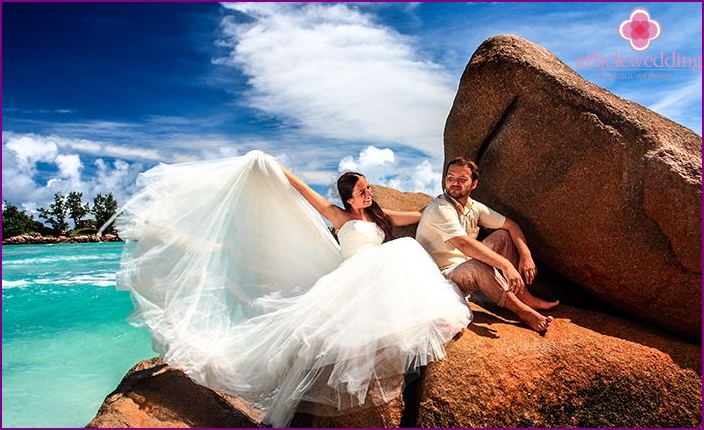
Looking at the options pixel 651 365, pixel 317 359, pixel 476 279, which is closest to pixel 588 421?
pixel 651 365

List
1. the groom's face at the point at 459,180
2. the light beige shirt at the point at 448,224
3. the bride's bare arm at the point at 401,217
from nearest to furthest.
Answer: the light beige shirt at the point at 448,224, the groom's face at the point at 459,180, the bride's bare arm at the point at 401,217

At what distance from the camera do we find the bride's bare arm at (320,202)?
524cm

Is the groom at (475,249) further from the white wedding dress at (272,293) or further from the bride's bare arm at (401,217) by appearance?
the bride's bare arm at (401,217)

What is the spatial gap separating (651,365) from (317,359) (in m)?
2.61

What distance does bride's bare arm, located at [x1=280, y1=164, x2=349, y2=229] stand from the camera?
5238mm

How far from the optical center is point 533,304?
486cm

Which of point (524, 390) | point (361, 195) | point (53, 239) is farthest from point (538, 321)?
point (53, 239)

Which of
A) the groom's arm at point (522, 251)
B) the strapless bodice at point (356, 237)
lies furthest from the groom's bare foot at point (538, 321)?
the strapless bodice at point (356, 237)

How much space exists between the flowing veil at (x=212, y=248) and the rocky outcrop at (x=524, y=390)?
47cm

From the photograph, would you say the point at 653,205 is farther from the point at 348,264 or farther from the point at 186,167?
the point at 186,167

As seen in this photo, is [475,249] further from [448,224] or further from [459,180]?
[459,180]

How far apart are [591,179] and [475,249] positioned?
128cm

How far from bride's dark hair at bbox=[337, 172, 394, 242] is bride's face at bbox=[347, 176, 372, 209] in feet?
0.10

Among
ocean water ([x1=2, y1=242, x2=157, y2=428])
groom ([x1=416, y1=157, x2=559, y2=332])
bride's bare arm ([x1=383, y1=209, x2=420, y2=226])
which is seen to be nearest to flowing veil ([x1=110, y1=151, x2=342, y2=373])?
bride's bare arm ([x1=383, y1=209, x2=420, y2=226])
